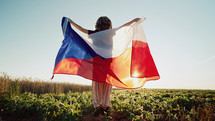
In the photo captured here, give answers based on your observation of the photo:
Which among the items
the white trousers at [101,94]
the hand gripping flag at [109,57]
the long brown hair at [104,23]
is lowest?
the white trousers at [101,94]

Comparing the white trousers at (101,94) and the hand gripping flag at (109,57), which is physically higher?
the hand gripping flag at (109,57)

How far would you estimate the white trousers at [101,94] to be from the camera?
3.34 meters

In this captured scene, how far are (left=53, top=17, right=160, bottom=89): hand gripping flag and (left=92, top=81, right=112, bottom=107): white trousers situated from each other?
0.71 ft

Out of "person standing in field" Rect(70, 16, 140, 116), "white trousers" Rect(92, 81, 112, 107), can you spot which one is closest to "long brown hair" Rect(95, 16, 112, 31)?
"person standing in field" Rect(70, 16, 140, 116)

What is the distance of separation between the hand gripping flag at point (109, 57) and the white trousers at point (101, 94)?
22cm

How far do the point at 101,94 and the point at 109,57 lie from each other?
961mm

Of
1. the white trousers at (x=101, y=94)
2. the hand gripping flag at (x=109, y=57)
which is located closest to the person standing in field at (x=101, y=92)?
the white trousers at (x=101, y=94)

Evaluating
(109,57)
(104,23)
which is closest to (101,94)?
(109,57)

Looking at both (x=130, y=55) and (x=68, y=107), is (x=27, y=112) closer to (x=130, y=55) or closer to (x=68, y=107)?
(x=68, y=107)

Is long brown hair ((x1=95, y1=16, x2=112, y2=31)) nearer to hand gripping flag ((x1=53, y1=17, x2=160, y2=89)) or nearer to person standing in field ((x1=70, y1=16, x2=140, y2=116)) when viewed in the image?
person standing in field ((x1=70, y1=16, x2=140, y2=116))

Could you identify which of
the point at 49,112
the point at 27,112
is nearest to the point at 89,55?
the point at 49,112

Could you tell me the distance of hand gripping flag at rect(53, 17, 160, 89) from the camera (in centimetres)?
333

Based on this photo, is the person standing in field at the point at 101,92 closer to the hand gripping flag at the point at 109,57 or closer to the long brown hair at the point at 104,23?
the long brown hair at the point at 104,23

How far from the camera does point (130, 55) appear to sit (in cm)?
379
